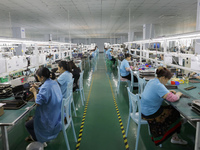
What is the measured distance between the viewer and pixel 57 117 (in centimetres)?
213

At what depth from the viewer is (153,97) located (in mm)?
2143

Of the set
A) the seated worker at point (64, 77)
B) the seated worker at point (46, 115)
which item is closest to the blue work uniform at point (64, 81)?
the seated worker at point (64, 77)

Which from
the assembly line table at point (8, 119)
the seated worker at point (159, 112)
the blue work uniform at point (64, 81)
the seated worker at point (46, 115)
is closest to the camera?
the assembly line table at point (8, 119)

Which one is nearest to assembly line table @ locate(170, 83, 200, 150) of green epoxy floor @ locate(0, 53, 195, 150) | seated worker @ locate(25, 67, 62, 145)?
green epoxy floor @ locate(0, 53, 195, 150)

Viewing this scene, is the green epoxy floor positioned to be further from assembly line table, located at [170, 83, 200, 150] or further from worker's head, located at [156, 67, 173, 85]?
worker's head, located at [156, 67, 173, 85]

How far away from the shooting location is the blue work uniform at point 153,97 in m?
2.09

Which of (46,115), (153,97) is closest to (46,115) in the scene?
(46,115)

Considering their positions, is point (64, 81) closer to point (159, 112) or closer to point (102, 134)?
point (102, 134)

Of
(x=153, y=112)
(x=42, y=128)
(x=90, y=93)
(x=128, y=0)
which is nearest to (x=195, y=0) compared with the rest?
(x=128, y=0)

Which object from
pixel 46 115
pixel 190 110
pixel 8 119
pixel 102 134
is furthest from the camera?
pixel 102 134

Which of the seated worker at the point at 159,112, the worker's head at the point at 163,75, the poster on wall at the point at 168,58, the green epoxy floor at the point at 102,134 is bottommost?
the green epoxy floor at the point at 102,134

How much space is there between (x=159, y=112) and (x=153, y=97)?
253 mm

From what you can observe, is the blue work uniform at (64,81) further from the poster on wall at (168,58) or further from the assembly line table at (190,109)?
the poster on wall at (168,58)

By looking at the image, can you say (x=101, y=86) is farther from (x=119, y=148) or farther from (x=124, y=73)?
(x=119, y=148)
